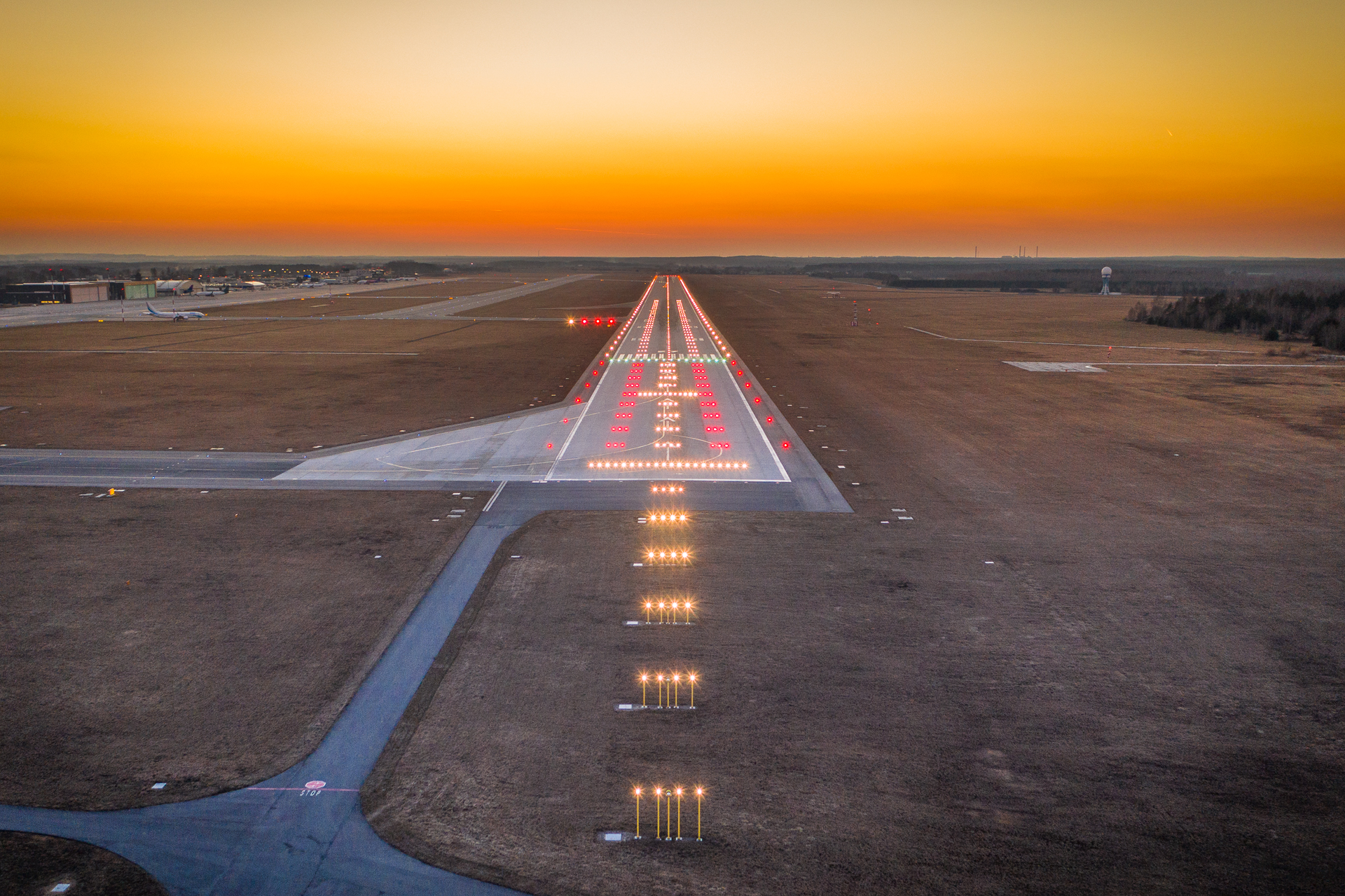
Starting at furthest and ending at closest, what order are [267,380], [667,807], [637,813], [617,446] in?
[267,380]
[617,446]
[667,807]
[637,813]

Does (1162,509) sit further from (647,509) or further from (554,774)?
(554,774)

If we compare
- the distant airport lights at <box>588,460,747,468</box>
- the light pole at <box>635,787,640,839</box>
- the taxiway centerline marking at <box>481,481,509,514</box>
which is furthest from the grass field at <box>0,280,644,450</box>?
the light pole at <box>635,787,640,839</box>

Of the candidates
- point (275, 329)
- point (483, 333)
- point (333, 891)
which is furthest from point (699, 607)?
point (275, 329)

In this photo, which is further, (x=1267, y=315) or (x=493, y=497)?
(x=1267, y=315)

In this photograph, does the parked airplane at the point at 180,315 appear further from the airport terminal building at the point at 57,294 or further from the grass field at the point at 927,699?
the grass field at the point at 927,699

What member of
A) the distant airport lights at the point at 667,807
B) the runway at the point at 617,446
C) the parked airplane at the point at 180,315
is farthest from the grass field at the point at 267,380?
the distant airport lights at the point at 667,807

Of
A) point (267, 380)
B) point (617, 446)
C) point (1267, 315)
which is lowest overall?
point (617, 446)

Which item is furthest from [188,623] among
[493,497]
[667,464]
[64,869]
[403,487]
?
[667,464]

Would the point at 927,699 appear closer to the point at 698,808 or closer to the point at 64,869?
the point at 698,808
